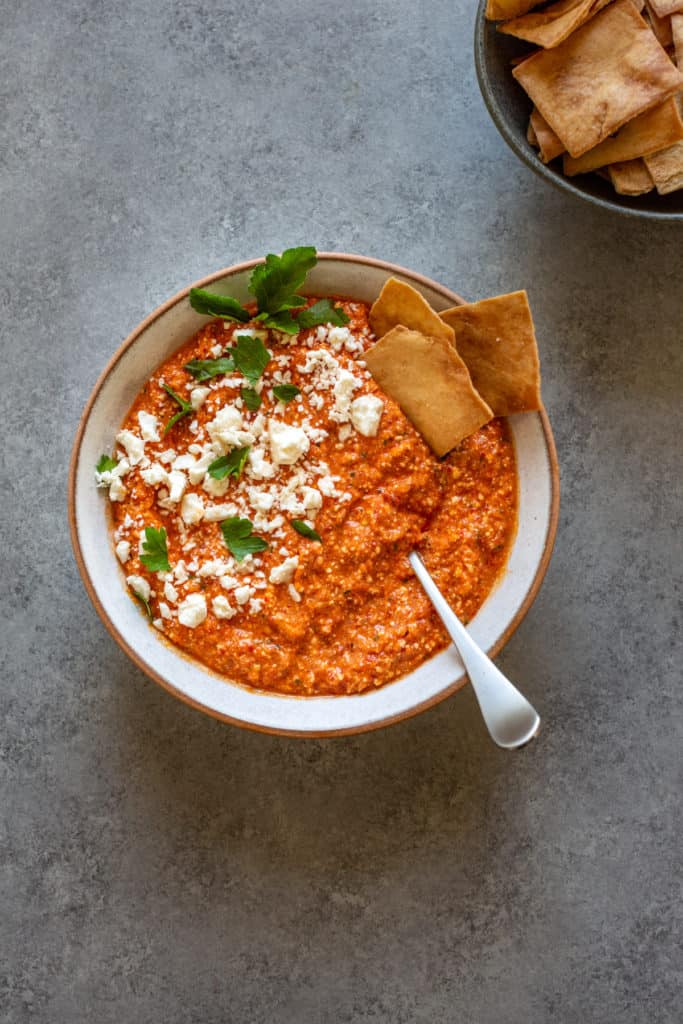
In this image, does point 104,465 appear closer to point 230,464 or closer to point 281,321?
point 230,464

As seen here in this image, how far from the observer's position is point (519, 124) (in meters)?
2.45

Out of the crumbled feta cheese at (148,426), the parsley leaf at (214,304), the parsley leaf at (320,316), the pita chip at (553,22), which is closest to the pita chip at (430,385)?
the parsley leaf at (320,316)

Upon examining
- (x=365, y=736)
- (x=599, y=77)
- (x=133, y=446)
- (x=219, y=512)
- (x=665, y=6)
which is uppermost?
(x=665, y=6)

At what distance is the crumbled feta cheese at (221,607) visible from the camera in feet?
7.46

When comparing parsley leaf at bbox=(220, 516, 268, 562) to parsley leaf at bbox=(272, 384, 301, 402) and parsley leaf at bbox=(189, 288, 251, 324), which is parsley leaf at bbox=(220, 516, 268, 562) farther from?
parsley leaf at bbox=(189, 288, 251, 324)

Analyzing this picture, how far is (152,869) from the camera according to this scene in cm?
263

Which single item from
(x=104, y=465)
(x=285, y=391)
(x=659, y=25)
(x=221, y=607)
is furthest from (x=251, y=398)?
(x=659, y=25)

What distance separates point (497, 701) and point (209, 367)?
111 cm

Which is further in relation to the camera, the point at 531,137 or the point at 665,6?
the point at 531,137

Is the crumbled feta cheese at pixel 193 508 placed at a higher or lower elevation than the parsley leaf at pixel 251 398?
lower

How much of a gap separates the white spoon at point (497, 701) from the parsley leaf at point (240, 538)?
0.53m

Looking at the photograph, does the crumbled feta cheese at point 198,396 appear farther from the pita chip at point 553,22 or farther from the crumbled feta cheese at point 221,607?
the pita chip at point 553,22

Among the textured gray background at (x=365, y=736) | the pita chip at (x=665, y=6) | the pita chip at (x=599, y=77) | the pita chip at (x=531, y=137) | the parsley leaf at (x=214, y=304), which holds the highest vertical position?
the pita chip at (x=665, y=6)

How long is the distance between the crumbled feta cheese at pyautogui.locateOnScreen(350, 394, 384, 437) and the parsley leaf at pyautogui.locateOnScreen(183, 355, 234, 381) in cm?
33
